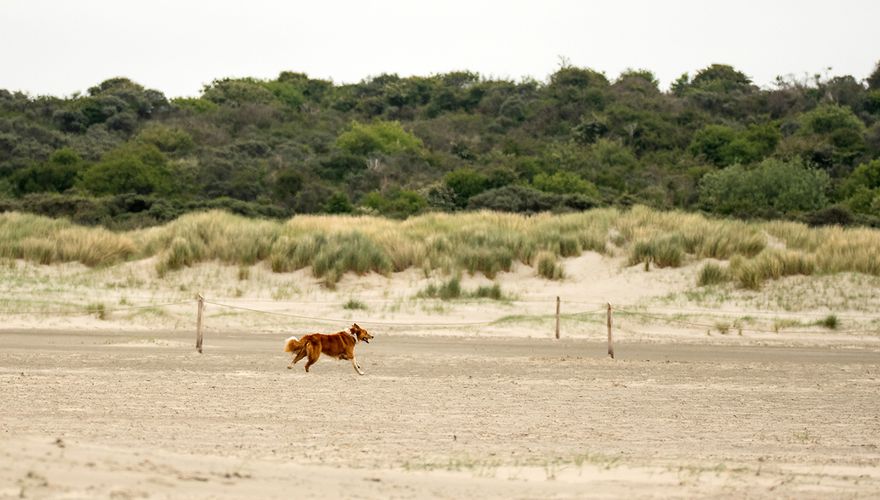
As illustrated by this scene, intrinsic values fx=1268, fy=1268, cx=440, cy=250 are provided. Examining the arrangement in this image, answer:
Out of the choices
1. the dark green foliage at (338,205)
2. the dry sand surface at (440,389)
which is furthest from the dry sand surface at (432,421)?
the dark green foliage at (338,205)

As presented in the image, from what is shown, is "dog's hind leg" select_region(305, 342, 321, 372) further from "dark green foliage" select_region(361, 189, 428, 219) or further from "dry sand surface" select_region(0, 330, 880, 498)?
"dark green foliage" select_region(361, 189, 428, 219)

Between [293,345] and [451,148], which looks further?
[451,148]

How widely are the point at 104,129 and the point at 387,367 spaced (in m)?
61.2

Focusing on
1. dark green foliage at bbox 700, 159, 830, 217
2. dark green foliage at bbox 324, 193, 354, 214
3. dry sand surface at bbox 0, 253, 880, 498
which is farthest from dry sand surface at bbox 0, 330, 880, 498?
dark green foliage at bbox 324, 193, 354, 214

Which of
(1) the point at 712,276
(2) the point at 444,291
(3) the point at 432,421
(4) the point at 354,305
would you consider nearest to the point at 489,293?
(2) the point at 444,291

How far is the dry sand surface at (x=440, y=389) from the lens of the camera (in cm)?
874

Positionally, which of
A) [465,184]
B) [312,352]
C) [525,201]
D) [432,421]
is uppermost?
[465,184]

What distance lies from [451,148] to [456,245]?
42.1m

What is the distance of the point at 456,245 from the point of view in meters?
31.5

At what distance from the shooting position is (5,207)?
42.5m

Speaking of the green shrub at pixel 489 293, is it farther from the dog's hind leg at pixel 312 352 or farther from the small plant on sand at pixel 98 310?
the dog's hind leg at pixel 312 352

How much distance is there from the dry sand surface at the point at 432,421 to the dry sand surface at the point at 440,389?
37mm

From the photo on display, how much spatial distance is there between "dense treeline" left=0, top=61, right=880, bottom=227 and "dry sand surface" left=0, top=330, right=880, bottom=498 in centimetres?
2160

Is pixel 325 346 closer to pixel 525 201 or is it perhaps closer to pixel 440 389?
pixel 440 389
